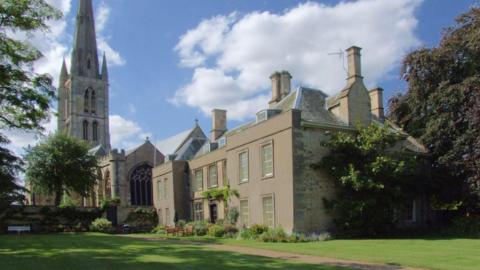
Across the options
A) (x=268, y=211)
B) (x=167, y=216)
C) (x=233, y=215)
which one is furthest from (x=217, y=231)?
(x=167, y=216)

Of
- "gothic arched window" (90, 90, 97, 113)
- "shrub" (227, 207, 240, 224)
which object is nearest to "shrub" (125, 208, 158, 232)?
"shrub" (227, 207, 240, 224)

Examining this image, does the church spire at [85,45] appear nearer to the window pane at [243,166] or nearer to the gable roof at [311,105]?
the window pane at [243,166]

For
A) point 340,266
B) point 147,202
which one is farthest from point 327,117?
point 147,202

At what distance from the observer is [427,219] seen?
28.0 meters

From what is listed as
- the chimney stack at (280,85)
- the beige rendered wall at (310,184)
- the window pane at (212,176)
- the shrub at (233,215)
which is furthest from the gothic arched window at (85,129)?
the beige rendered wall at (310,184)

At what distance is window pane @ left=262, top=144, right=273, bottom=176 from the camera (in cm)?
2563


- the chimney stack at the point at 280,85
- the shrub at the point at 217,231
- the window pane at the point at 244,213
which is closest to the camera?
the shrub at the point at 217,231

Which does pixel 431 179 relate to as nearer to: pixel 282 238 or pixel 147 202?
pixel 282 238

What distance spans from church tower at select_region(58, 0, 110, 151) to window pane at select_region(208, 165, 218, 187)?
50.7m

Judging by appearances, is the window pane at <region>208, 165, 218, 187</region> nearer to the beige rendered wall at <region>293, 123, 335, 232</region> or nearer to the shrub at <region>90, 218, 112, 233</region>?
the shrub at <region>90, 218, 112, 233</region>

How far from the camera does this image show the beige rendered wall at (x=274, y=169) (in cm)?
2406

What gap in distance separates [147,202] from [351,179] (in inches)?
1465

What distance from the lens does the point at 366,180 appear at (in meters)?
23.6

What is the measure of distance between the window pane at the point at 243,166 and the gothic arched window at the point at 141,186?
29.0 meters
